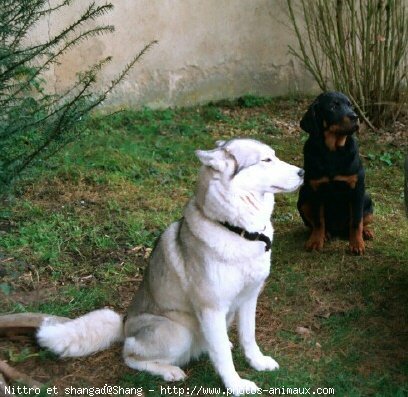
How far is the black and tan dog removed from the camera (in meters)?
4.61

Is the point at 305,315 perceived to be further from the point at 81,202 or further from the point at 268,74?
the point at 268,74

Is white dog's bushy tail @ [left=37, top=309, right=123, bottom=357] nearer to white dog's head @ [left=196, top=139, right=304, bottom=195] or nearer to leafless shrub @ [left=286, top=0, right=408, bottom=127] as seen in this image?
white dog's head @ [left=196, top=139, right=304, bottom=195]

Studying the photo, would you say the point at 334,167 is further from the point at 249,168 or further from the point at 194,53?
the point at 194,53

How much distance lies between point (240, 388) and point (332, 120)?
213 centimetres

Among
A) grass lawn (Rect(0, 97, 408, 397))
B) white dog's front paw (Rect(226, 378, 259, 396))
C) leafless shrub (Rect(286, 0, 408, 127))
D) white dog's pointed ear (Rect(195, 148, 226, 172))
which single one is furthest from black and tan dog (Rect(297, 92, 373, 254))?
leafless shrub (Rect(286, 0, 408, 127))

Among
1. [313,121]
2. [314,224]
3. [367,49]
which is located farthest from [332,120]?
[367,49]

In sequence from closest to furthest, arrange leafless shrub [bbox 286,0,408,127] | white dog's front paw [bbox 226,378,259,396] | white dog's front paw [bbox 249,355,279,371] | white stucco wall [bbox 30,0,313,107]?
white dog's front paw [bbox 226,378,259,396] → white dog's front paw [bbox 249,355,279,371] → leafless shrub [bbox 286,0,408,127] → white stucco wall [bbox 30,0,313,107]

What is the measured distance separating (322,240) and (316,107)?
39.7 inches

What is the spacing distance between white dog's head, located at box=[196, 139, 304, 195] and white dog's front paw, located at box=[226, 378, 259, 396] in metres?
0.95

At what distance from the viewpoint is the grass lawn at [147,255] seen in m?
3.51

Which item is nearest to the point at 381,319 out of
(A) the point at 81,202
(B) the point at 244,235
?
(B) the point at 244,235

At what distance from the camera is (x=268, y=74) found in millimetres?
8773

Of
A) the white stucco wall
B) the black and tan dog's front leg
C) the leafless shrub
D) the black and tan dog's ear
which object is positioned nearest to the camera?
the black and tan dog's ear

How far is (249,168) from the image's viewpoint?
3117mm
